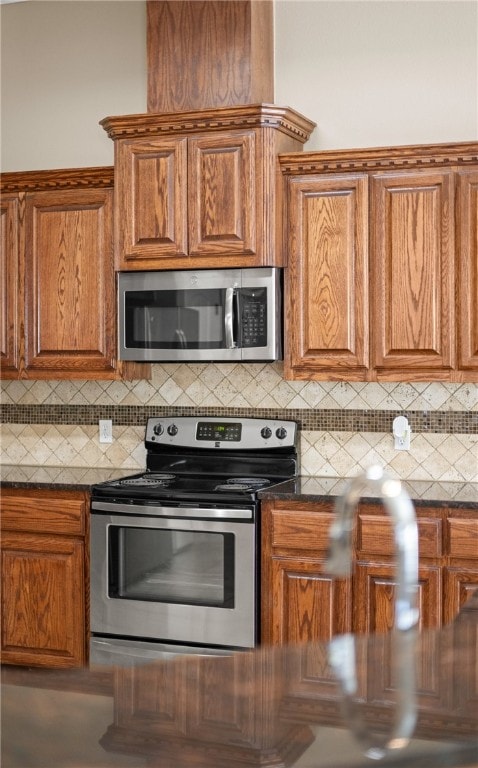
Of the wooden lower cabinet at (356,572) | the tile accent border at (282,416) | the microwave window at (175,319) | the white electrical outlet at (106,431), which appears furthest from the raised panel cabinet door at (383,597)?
the white electrical outlet at (106,431)

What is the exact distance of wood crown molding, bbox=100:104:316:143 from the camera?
3.80m

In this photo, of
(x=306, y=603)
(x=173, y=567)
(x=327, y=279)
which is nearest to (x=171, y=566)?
(x=173, y=567)

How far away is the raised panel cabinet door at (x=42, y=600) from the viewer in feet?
13.0

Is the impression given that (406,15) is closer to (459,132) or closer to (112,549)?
(459,132)

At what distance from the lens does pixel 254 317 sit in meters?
3.88

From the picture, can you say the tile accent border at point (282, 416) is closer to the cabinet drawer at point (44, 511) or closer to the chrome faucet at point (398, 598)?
the cabinet drawer at point (44, 511)

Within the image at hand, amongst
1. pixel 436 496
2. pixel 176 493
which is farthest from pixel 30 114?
pixel 436 496

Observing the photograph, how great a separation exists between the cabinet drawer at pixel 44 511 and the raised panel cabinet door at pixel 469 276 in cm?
163

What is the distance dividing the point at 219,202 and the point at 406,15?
1.15 meters

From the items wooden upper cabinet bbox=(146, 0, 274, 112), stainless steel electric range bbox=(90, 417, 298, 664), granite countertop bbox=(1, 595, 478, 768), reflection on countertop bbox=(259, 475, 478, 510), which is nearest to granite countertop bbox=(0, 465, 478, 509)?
reflection on countertop bbox=(259, 475, 478, 510)

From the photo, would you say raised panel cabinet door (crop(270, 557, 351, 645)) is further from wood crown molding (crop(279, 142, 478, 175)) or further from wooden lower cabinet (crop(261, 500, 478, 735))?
wood crown molding (crop(279, 142, 478, 175))

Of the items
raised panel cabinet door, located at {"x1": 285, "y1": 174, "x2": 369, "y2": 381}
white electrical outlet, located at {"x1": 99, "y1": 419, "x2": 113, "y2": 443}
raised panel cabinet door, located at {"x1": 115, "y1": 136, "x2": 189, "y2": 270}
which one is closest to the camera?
raised panel cabinet door, located at {"x1": 285, "y1": 174, "x2": 369, "y2": 381}

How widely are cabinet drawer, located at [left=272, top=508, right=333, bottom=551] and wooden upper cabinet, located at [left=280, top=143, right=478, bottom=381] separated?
0.59 m

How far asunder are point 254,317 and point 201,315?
0.24 meters
